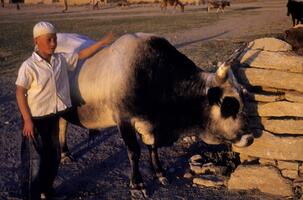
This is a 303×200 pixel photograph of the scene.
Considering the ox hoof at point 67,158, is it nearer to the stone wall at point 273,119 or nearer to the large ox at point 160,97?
the large ox at point 160,97

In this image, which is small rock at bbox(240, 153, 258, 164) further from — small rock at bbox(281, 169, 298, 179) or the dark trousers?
the dark trousers

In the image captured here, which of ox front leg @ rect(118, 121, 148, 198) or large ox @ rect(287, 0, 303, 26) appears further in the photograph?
large ox @ rect(287, 0, 303, 26)

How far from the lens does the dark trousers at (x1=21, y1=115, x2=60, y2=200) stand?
5746 millimetres

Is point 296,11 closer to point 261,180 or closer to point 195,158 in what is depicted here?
point 195,158

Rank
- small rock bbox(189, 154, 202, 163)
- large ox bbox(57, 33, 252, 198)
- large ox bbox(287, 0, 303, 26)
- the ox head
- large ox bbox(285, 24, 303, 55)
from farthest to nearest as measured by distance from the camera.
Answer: large ox bbox(287, 0, 303, 26), large ox bbox(285, 24, 303, 55), small rock bbox(189, 154, 202, 163), large ox bbox(57, 33, 252, 198), the ox head

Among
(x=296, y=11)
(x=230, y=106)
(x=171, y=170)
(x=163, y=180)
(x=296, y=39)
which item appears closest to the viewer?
(x=230, y=106)

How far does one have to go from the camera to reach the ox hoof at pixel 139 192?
20.3ft

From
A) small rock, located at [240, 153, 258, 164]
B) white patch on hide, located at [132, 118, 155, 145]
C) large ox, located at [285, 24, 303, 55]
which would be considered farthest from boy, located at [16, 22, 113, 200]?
large ox, located at [285, 24, 303, 55]

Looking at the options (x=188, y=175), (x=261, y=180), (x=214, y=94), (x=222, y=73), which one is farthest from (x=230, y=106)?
(x=188, y=175)

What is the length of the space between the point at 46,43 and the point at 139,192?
225 centimetres

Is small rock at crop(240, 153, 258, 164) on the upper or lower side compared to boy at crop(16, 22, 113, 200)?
lower

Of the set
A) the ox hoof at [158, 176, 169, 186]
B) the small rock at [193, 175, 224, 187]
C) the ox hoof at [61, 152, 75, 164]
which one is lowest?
the ox hoof at [61, 152, 75, 164]

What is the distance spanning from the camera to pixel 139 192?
6.28m

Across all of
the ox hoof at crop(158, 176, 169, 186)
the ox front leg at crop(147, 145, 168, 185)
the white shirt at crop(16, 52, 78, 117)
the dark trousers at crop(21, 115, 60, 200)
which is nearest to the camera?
the white shirt at crop(16, 52, 78, 117)
